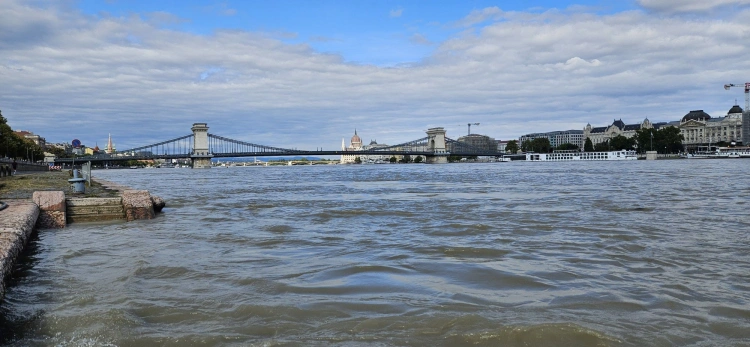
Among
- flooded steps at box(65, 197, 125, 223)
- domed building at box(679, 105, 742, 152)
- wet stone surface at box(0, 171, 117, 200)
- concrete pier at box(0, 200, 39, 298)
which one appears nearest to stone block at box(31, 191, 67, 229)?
concrete pier at box(0, 200, 39, 298)

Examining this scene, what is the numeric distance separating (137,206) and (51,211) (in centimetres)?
189

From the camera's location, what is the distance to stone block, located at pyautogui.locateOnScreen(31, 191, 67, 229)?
10555 mm

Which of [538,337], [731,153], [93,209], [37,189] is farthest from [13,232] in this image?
[731,153]

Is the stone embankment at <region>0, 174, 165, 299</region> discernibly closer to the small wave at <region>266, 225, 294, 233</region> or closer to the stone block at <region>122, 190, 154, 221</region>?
the stone block at <region>122, 190, 154, 221</region>

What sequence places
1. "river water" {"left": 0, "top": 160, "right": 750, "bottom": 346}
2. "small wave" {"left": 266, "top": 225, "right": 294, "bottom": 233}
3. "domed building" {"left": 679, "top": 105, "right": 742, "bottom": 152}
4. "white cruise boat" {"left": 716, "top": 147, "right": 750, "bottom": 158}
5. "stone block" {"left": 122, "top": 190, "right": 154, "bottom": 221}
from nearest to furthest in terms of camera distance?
1. "river water" {"left": 0, "top": 160, "right": 750, "bottom": 346}
2. "small wave" {"left": 266, "top": 225, "right": 294, "bottom": 233}
3. "stone block" {"left": 122, "top": 190, "right": 154, "bottom": 221}
4. "white cruise boat" {"left": 716, "top": 147, "right": 750, "bottom": 158}
5. "domed building" {"left": 679, "top": 105, "right": 742, "bottom": 152}

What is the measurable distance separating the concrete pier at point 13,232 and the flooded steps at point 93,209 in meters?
1.23

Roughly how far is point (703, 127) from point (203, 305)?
181 meters

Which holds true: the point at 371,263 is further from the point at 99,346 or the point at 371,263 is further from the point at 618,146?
the point at 618,146

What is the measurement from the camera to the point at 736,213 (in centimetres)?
1209

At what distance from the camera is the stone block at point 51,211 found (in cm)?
1055

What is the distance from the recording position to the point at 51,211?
10719 mm

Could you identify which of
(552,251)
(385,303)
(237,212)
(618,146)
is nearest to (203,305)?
(385,303)

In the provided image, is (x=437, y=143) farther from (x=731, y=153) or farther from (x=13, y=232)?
(x=13, y=232)

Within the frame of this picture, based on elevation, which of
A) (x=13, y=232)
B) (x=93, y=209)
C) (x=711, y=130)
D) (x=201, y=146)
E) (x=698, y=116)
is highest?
(x=698, y=116)
